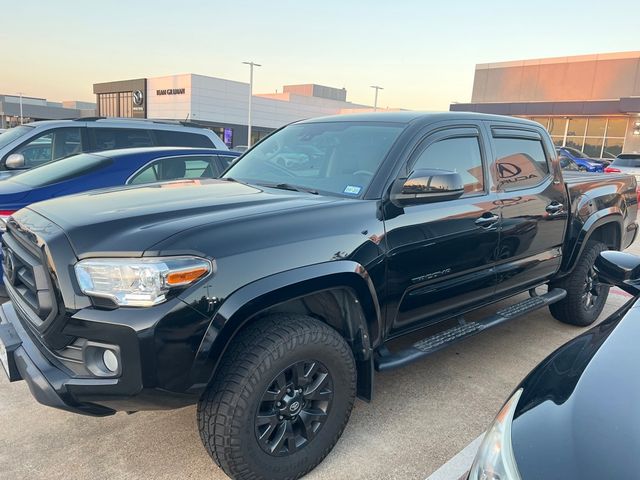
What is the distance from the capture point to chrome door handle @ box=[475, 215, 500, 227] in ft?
11.1

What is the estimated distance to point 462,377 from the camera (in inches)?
150

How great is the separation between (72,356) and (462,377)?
2747mm

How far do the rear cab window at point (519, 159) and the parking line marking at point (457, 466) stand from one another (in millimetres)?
1860

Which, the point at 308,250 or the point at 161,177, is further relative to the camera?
the point at 161,177

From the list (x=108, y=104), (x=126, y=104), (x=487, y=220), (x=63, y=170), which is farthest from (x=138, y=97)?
(x=487, y=220)

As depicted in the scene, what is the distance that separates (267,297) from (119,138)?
18.7 ft

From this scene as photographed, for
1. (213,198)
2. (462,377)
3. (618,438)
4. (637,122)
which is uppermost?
(637,122)

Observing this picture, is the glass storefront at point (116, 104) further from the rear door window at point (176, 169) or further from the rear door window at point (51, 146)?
the rear door window at point (176, 169)

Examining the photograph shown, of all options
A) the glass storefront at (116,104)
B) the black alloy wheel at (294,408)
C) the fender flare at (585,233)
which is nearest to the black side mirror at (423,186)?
the black alloy wheel at (294,408)

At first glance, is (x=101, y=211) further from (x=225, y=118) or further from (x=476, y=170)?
(x=225, y=118)

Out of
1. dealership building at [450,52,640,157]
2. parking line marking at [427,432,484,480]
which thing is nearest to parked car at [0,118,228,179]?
parking line marking at [427,432,484,480]

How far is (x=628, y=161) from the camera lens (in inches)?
676

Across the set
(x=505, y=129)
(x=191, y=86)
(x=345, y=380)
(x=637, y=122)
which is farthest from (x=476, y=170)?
(x=191, y=86)

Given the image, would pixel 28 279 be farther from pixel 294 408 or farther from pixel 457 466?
pixel 457 466
